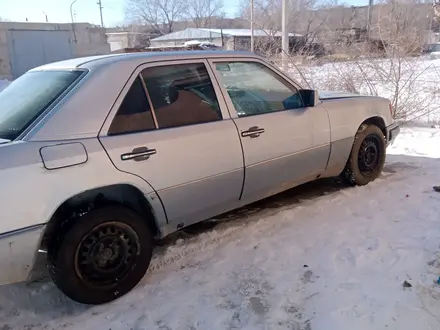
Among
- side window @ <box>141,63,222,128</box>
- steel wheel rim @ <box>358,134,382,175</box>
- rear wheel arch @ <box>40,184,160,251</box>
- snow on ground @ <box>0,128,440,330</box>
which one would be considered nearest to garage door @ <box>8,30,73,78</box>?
steel wheel rim @ <box>358,134,382,175</box>

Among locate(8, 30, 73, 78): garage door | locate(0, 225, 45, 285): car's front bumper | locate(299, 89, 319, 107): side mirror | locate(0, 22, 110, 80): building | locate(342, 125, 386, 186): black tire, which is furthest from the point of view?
locate(8, 30, 73, 78): garage door

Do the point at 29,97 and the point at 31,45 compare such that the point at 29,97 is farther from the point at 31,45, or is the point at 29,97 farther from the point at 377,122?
the point at 31,45

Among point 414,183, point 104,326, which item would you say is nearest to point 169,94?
point 104,326

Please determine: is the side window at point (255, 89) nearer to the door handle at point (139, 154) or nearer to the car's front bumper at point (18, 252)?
the door handle at point (139, 154)

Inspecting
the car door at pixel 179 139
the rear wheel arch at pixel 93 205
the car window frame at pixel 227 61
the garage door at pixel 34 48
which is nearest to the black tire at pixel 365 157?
the car window frame at pixel 227 61

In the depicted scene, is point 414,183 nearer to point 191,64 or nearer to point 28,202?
point 191,64

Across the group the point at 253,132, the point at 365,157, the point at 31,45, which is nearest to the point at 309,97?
the point at 253,132

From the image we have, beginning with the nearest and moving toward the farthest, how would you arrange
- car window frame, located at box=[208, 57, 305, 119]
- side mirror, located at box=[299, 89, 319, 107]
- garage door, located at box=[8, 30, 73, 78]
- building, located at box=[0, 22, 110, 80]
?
car window frame, located at box=[208, 57, 305, 119] < side mirror, located at box=[299, 89, 319, 107] < building, located at box=[0, 22, 110, 80] < garage door, located at box=[8, 30, 73, 78]

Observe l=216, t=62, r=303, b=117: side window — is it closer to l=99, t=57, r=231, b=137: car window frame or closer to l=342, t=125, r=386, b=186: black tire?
l=99, t=57, r=231, b=137: car window frame

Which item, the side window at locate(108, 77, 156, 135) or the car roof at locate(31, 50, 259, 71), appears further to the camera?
the car roof at locate(31, 50, 259, 71)

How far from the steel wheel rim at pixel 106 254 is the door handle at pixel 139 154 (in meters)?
0.46

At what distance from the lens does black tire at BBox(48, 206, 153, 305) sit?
8.75ft

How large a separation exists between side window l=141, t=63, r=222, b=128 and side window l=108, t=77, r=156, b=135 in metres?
0.07

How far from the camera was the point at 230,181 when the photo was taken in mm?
3486
